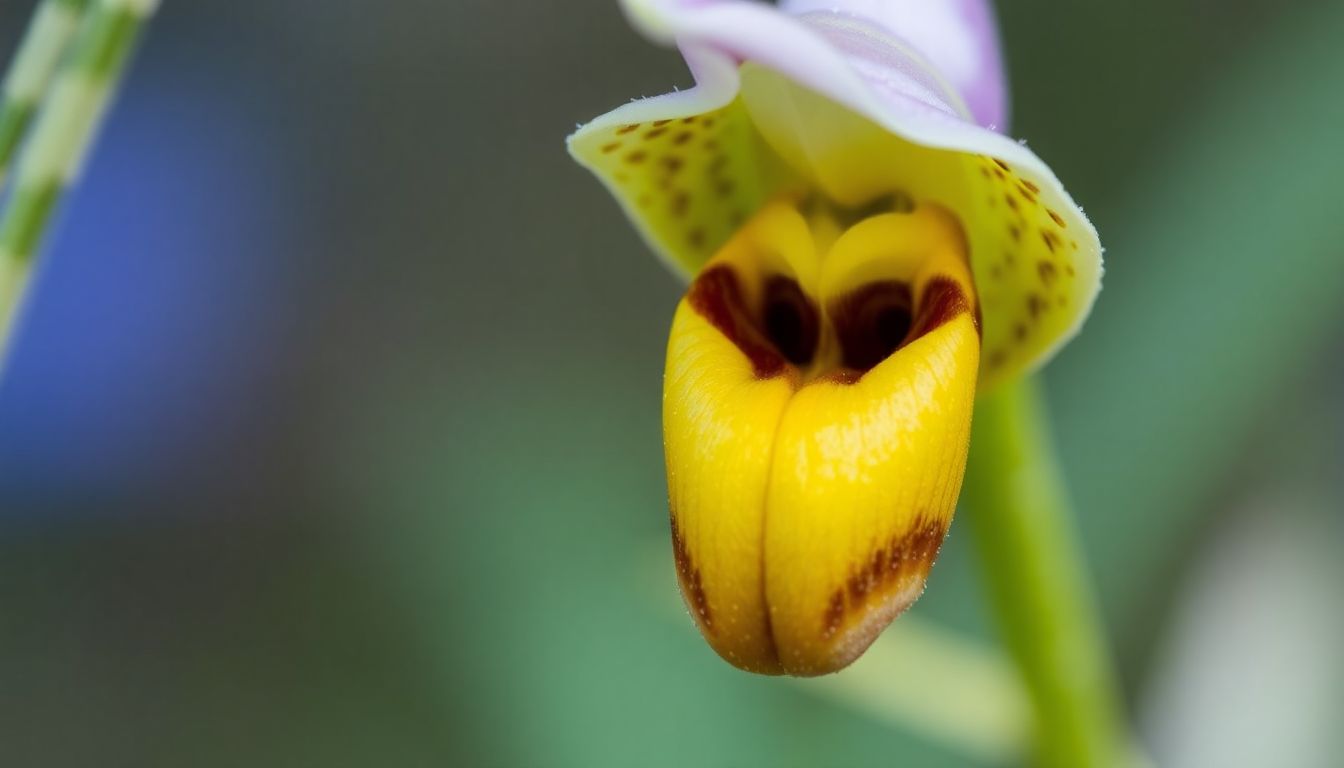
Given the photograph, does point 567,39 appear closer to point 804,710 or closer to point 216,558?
point 216,558

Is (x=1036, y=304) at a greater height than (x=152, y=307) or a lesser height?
greater

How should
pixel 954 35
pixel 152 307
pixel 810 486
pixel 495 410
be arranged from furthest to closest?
pixel 152 307 → pixel 495 410 → pixel 954 35 → pixel 810 486

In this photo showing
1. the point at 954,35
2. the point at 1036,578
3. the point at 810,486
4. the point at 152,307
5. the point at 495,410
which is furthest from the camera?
the point at 152,307

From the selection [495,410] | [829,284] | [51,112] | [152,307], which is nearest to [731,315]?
[829,284]

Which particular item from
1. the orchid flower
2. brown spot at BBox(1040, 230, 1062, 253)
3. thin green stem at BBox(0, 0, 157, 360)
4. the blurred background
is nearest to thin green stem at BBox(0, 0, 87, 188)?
thin green stem at BBox(0, 0, 157, 360)

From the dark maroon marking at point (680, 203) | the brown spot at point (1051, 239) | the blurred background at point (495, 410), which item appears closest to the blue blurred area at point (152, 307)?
the blurred background at point (495, 410)

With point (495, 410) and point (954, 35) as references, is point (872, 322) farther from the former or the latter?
point (495, 410)

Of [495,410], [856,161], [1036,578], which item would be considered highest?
[856,161]
